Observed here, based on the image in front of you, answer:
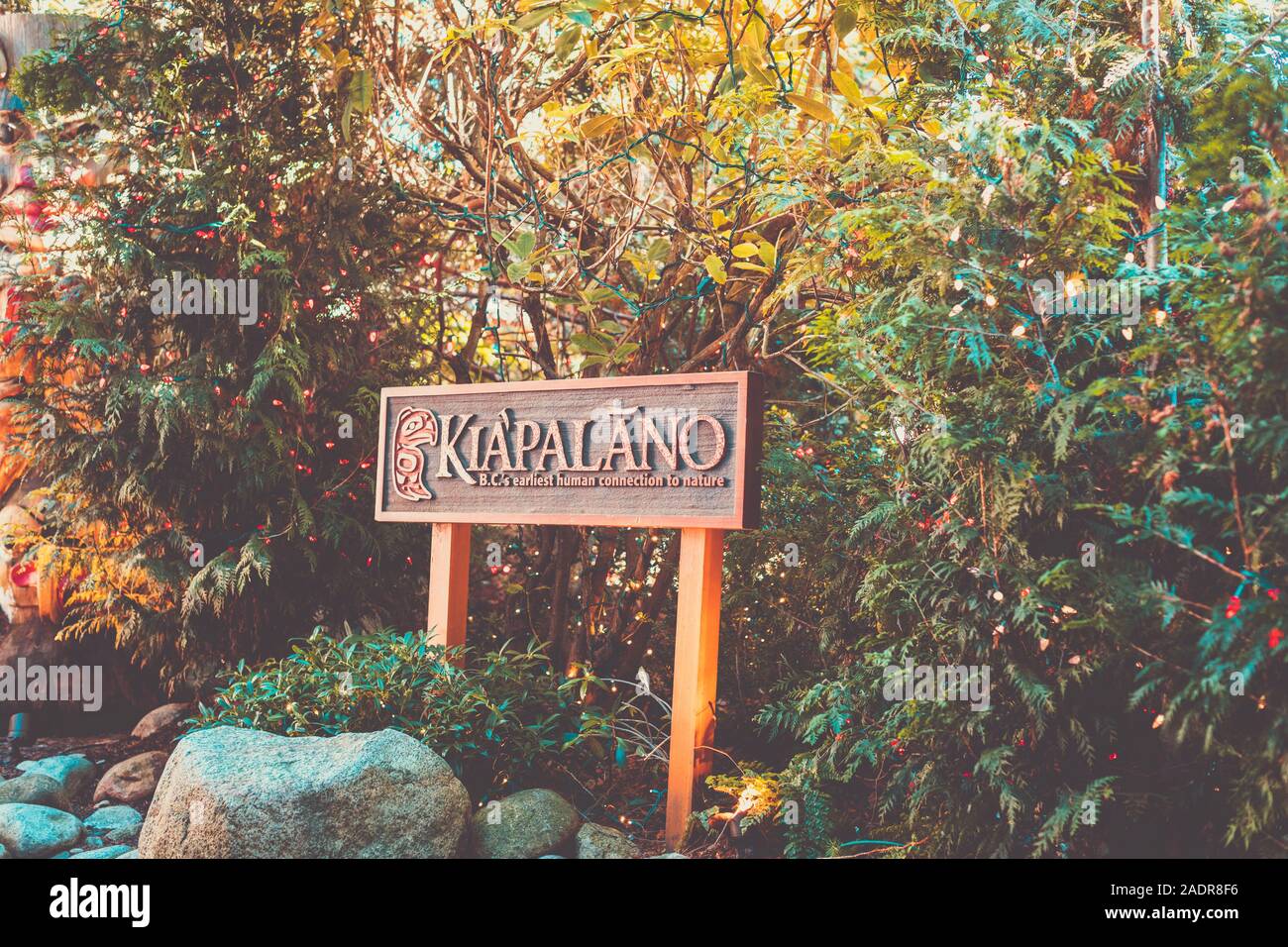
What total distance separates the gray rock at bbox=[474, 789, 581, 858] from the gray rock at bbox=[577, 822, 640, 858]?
65 millimetres

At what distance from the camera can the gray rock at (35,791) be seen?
4.64 m

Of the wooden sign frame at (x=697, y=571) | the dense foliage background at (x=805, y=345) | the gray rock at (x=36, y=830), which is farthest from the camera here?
the gray rock at (x=36, y=830)

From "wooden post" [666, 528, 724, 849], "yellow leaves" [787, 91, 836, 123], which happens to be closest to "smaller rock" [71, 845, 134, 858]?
"wooden post" [666, 528, 724, 849]

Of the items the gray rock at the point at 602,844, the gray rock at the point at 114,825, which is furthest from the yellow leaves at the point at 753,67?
the gray rock at the point at 114,825

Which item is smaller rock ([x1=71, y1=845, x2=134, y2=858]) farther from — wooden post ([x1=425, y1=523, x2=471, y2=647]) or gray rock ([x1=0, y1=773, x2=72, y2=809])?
wooden post ([x1=425, y1=523, x2=471, y2=647])

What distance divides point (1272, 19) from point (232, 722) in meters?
4.61

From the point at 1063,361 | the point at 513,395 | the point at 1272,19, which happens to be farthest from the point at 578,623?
the point at 1272,19

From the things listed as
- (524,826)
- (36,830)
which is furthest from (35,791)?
(524,826)

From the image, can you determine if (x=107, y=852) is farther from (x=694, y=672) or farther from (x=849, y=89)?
(x=849, y=89)

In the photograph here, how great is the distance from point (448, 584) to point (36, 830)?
1.89 metres

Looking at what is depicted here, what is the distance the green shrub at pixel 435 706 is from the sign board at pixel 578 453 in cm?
68

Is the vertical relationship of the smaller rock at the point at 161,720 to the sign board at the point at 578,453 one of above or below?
below

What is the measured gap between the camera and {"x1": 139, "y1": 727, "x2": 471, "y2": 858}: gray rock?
3436 mm

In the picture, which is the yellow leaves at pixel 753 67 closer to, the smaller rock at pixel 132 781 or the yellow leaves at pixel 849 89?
the yellow leaves at pixel 849 89
